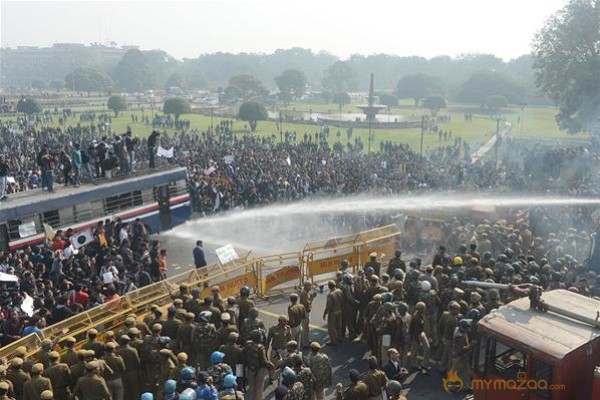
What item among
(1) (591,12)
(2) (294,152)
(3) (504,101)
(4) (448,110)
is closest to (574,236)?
(2) (294,152)

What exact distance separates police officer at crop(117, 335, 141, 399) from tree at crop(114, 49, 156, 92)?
498 ft

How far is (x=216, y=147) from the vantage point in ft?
134

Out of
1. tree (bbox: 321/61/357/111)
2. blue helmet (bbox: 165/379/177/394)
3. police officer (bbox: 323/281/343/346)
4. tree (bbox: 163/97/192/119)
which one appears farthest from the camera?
tree (bbox: 321/61/357/111)

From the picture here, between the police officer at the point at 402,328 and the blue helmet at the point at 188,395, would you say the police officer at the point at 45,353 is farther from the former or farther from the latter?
A: the police officer at the point at 402,328

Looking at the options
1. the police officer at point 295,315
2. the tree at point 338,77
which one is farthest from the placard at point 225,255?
the tree at point 338,77

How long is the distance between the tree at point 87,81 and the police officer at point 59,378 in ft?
470

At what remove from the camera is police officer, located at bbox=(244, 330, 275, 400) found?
10.2 m

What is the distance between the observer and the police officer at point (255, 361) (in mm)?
10211

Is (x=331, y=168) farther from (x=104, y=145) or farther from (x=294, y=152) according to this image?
(x=104, y=145)

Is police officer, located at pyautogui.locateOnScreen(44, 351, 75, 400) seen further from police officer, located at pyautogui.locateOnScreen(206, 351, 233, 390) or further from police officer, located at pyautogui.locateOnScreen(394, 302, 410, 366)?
police officer, located at pyautogui.locateOnScreen(394, 302, 410, 366)

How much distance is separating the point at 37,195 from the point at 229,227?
8.89 metres

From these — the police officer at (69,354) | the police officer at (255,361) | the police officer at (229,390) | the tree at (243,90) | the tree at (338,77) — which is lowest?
the police officer at (255,361)

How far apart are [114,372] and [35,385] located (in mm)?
1251

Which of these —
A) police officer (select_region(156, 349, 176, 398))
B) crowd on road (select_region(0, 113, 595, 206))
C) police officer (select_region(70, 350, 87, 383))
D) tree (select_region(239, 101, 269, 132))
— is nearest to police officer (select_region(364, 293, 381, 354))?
police officer (select_region(156, 349, 176, 398))
